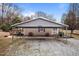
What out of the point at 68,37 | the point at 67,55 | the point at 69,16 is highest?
the point at 69,16

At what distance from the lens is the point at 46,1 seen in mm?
4516

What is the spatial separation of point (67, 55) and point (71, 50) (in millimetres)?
111

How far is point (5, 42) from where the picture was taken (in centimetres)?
454

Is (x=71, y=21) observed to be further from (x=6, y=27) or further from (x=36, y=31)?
(x=6, y=27)

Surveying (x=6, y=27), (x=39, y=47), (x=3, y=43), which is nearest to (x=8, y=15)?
(x=6, y=27)

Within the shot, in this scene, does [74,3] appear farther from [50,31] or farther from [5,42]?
[5,42]

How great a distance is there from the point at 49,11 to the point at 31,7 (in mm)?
319

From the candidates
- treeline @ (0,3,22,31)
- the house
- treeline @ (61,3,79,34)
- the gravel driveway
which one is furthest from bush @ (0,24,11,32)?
treeline @ (61,3,79,34)

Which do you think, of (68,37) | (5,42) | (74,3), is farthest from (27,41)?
(74,3)

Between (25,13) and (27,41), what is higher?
(25,13)

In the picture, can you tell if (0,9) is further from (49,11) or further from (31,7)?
(49,11)

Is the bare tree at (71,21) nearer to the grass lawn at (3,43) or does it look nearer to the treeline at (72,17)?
the treeline at (72,17)

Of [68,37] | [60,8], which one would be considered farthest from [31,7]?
[68,37]

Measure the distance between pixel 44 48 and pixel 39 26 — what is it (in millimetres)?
392
